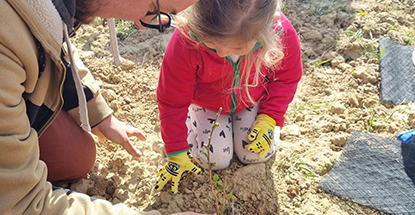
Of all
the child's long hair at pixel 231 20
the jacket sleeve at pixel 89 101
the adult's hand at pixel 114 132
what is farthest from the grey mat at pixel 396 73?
the jacket sleeve at pixel 89 101

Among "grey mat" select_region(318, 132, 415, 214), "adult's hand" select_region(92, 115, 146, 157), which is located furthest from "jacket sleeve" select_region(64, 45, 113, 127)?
"grey mat" select_region(318, 132, 415, 214)

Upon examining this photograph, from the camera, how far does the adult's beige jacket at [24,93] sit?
1.03 metres

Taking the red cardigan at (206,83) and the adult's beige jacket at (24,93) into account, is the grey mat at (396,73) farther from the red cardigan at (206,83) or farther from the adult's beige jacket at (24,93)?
the adult's beige jacket at (24,93)

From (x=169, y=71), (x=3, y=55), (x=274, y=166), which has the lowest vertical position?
(x=274, y=166)

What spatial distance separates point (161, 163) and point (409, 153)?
4.25 feet

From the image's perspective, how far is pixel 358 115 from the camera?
Result: 2396 millimetres

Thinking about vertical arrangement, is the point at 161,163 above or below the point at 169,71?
below

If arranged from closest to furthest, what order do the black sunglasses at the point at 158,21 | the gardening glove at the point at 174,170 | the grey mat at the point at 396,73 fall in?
1. the black sunglasses at the point at 158,21
2. the gardening glove at the point at 174,170
3. the grey mat at the point at 396,73

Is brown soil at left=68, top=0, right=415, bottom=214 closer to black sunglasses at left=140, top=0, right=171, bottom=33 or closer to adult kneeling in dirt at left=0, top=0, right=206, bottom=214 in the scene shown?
adult kneeling in dirt at left=0, top=0, right=206, bottom=214

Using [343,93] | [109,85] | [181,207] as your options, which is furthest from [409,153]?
[109,85]

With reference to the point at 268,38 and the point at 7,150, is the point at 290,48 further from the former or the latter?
the point at 7,150

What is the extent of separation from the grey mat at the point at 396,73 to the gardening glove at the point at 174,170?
1313 mm

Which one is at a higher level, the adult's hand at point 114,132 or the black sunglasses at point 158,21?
the black sunglasses at point 158,21

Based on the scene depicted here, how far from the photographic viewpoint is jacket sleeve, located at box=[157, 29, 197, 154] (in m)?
1.83
